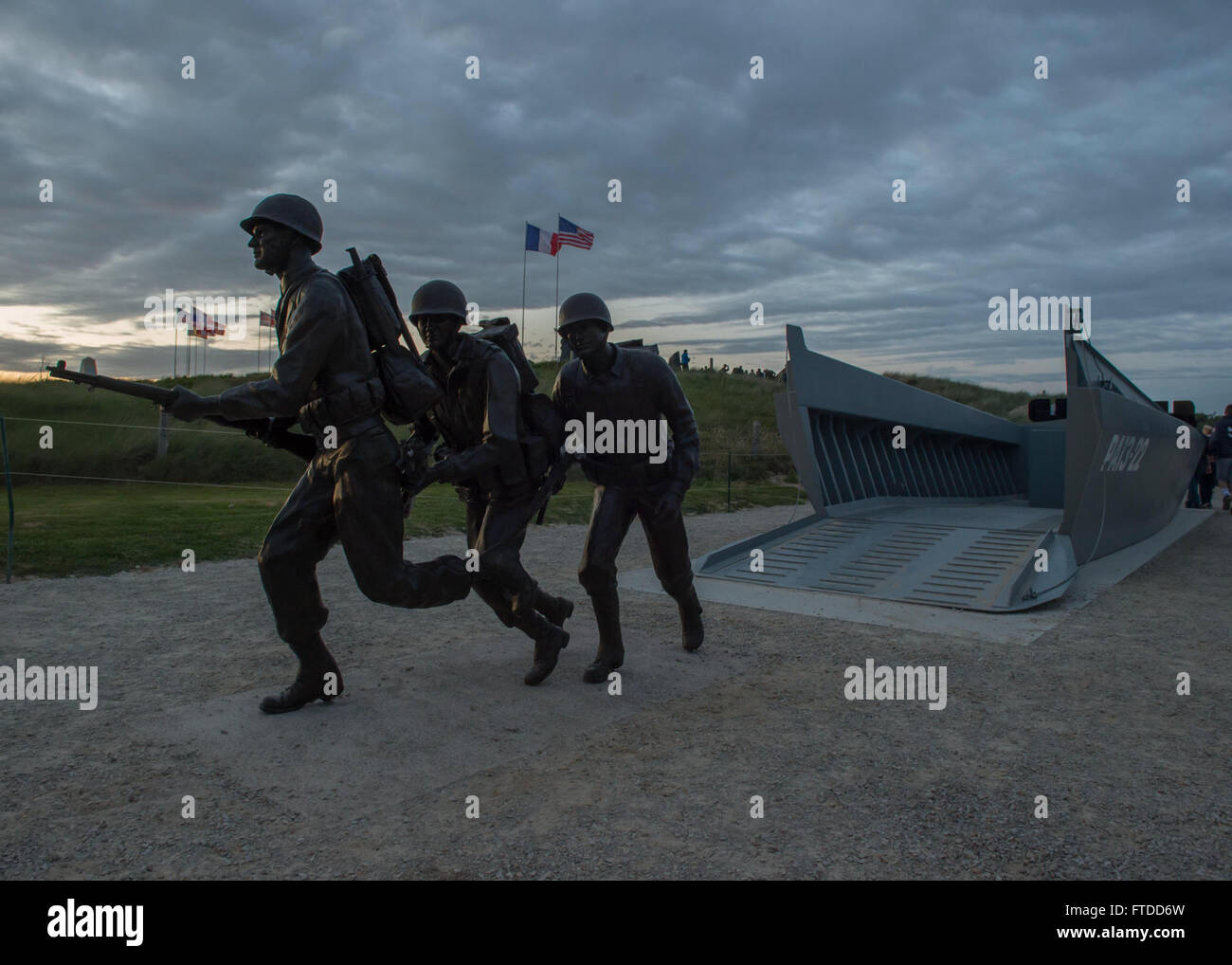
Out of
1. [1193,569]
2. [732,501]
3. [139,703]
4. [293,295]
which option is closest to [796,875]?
[293,295]

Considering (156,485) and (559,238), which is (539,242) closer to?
(559,238)

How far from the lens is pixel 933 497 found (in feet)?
43.6

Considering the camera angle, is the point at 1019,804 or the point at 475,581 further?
the point at 475,581

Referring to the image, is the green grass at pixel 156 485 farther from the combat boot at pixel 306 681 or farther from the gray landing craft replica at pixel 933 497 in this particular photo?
the combat boot at pixel 306 681

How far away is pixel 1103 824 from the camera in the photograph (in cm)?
305

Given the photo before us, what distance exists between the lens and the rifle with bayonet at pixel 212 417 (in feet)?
11.1

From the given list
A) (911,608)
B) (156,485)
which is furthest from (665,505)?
(156,485)

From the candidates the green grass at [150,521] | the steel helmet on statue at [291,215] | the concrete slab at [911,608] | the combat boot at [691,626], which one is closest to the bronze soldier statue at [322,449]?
the steel helmet on statue at [291,215]

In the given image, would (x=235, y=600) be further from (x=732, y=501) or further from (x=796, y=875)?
(x=732, y=501)

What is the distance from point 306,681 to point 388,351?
1703 millimetres

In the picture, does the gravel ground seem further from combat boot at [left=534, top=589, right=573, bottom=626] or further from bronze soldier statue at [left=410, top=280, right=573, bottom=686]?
bronze soldier statue at [left=410, top=280, right=573, bottom=686]

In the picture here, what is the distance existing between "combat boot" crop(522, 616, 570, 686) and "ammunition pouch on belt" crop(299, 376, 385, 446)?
1.49 m

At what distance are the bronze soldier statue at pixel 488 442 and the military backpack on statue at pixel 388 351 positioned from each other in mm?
212

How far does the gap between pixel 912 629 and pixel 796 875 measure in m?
4.02
